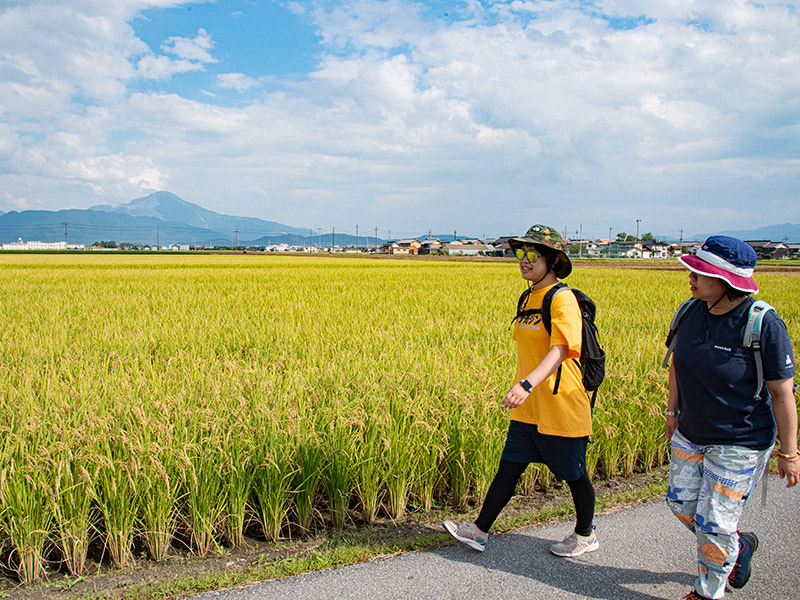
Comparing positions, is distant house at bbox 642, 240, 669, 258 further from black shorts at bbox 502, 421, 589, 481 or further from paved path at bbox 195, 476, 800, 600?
black shorts at bbox 502, 421, 589, 481

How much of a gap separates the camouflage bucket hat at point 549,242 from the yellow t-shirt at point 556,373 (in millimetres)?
142

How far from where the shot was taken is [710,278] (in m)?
2.25

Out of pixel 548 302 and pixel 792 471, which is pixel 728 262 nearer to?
pixel 548 302

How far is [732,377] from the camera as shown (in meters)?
2.19

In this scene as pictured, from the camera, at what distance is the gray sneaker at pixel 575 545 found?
2602 mm

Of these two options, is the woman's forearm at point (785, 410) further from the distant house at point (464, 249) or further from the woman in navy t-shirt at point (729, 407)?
the distant house at point (464, 249)

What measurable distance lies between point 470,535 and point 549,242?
1.46m

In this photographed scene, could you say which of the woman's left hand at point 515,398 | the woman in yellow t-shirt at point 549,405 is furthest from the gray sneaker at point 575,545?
the woman's left hand at point 515,398

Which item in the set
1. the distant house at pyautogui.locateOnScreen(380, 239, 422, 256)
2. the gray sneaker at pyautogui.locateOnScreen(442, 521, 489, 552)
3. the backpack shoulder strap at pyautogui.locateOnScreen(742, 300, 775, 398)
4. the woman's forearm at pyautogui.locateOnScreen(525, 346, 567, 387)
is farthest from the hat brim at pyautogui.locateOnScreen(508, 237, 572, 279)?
the distant house at pyautogui.locateOnScreen(380, 239, 422, 256)

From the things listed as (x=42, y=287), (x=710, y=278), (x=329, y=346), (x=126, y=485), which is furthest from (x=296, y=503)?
(x=42, y=287)

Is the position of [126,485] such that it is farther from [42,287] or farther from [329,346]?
[42,287]

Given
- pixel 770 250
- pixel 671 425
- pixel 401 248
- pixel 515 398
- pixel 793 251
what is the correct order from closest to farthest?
pixel 515 398 → pixel 671 425 → pixel 770 250 → pixel 793 251 → pixel 401 248

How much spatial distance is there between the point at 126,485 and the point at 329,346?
3.50 metres

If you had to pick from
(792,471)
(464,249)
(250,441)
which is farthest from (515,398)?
(464,249)
